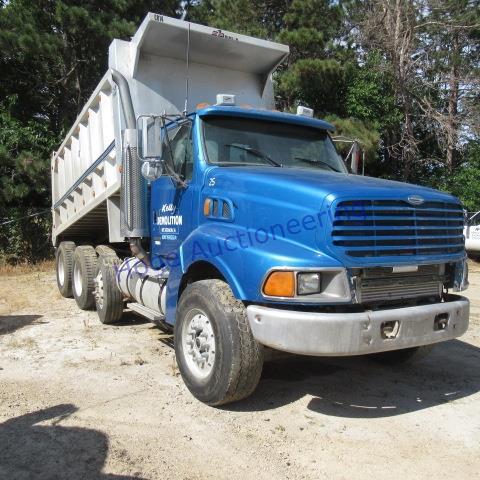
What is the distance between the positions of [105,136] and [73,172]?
2099 mm

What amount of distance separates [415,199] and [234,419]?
7.45 ft

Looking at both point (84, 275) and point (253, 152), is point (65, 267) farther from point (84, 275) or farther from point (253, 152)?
point (253, 152)

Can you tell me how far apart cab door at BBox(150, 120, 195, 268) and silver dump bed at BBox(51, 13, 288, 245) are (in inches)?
40.6

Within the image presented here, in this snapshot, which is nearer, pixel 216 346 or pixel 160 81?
pixel 216 346

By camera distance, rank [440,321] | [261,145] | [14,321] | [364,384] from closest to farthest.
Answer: [440,321] → [364,384] → [261,145] → [14,321]

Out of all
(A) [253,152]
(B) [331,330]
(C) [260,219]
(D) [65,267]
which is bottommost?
(B) [331,330]

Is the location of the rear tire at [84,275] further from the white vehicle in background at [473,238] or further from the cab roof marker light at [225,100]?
the white vehicle in background at [473,238]

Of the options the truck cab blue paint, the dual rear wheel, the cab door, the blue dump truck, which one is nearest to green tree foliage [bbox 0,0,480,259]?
the dual rear wheel

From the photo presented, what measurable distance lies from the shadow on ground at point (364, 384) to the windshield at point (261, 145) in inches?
77.8

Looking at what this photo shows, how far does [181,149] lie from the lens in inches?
209

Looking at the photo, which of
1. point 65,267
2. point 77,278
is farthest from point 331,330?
point 65,267

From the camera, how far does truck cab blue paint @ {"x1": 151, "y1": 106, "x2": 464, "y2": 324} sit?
382 cm

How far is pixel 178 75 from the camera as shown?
7.07m

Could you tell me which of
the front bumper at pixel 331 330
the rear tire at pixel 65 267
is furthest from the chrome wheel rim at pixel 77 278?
the front bumper at pixel 331 330
